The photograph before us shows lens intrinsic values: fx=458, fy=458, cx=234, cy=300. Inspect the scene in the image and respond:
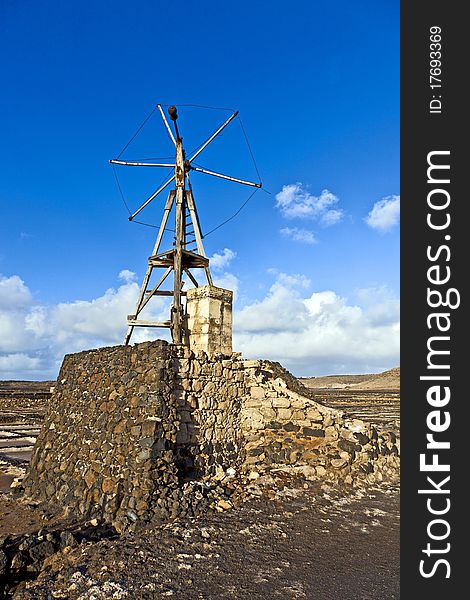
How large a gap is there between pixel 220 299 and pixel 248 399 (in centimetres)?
228

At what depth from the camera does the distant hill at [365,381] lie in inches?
2763

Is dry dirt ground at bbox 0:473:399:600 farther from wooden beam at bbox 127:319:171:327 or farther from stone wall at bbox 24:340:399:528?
wooden beam at bbox 127:319:171:327

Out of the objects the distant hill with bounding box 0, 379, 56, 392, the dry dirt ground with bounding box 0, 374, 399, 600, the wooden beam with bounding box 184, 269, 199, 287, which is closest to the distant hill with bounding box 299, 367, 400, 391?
the distant hill with bounding box 0, 379, 56, 392

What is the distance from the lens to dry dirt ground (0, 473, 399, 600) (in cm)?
494

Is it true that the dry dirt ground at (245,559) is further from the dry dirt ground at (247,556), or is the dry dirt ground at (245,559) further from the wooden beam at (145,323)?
the wooden beam at (145,323)

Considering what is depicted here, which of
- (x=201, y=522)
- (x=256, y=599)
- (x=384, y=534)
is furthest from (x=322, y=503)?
(x=256, y=599)

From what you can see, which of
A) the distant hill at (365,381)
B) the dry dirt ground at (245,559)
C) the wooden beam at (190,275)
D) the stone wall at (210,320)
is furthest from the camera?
the distant hill at (365,381)

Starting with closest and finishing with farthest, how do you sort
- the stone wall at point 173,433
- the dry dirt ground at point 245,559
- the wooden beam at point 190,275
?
1. the dry dirt ground at point 245,559
2. the stone wall at point 173,433
3. the wooden beam at point 190,275

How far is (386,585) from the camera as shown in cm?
506

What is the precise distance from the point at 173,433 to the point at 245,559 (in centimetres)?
307

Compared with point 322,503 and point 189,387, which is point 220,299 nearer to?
point 189,387

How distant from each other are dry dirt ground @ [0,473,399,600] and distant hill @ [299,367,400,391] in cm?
6036

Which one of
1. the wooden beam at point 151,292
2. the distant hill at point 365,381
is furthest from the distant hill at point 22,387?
the wooden beam at point 151,292

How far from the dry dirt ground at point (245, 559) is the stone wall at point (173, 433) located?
1.10 m
